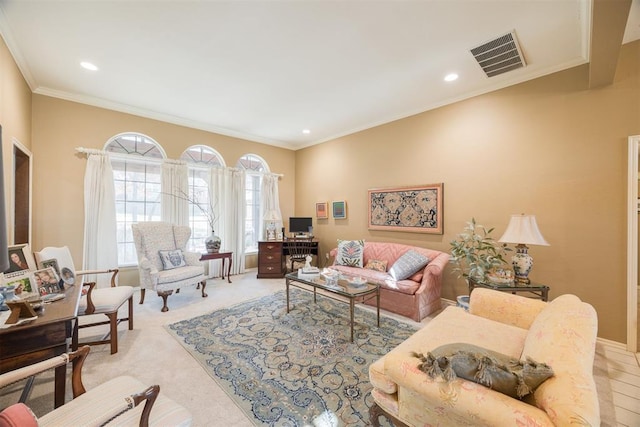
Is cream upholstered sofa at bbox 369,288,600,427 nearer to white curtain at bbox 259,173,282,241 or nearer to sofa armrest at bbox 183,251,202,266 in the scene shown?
sofa armrest at bbox 183,251,202,266

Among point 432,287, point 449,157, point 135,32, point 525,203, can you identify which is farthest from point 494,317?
point 135,32

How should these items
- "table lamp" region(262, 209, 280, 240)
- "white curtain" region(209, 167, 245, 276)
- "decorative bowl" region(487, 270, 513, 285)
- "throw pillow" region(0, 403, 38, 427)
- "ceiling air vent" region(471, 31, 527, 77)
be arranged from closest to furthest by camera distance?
"throw pillow" region(0, 403, 38, 427)
"ceiling air vent" region(471, 31, 527, 77)
"decorative bowl" region(487, 270, 513, 285)
"white curtain" region(209, 167, 245, 276)
"table lamp" region(262, 209, 280, 240)

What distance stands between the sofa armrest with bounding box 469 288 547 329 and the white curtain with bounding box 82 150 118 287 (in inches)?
193

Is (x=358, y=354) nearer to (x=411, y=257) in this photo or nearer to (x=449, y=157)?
(x=411, y=257)

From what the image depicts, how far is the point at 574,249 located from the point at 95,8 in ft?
17.1

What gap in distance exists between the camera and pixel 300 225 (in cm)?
556

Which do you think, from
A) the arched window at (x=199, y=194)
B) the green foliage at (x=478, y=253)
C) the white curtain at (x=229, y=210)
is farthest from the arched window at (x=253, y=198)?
the green foliage at (x=478, y=253)

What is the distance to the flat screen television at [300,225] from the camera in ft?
18.2

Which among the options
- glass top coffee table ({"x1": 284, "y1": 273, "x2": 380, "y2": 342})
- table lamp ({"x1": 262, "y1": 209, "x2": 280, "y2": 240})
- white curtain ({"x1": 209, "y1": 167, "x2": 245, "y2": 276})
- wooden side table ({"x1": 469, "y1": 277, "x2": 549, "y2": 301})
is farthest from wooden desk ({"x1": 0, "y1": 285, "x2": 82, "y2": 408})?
table lamp ({"x1": 262, "y1": 209, "x2": 280, "y2": 240})

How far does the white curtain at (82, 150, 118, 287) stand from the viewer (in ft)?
12.3

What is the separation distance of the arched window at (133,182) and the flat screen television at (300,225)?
98.7 inches

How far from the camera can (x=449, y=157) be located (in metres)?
3.72

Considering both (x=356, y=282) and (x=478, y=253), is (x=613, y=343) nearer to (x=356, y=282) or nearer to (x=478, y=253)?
(x=478, y=253)

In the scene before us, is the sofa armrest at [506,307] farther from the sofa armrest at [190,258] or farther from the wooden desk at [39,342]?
the sofa armrest at [190,258]
